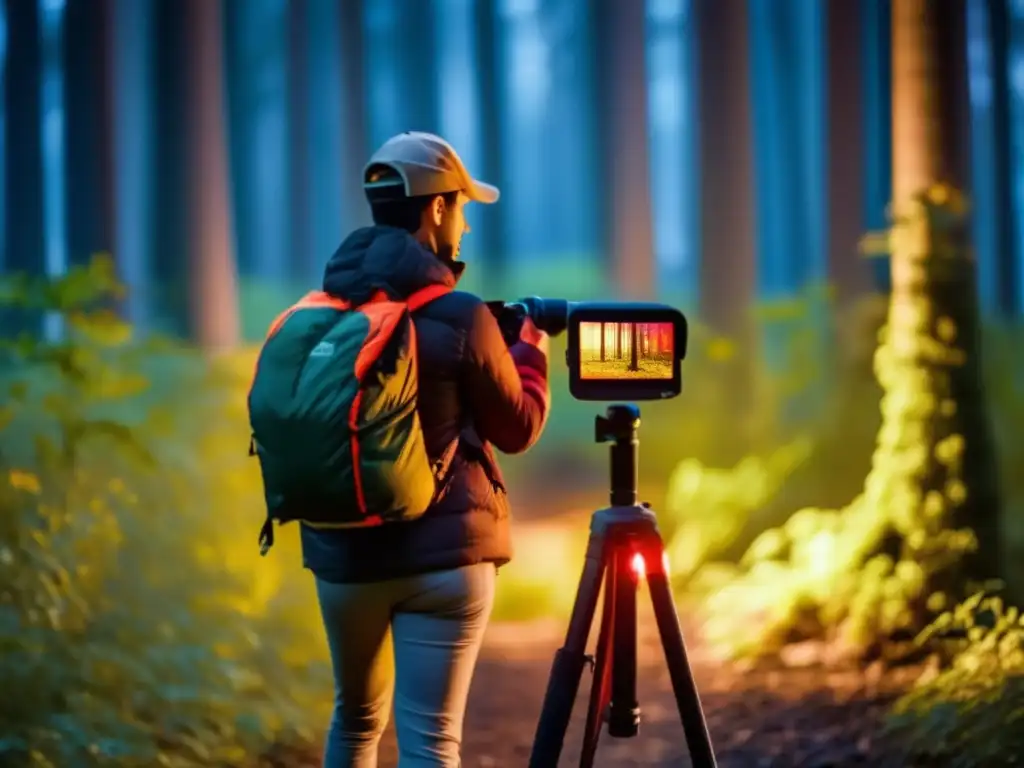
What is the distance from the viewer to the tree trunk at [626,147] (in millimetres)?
7066

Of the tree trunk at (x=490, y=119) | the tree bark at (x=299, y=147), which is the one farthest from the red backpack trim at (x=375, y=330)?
the tree trunk at (x=490, y=119)

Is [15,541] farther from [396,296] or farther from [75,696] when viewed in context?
[396,296]

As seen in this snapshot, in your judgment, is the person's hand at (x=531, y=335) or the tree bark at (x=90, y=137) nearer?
the person's hand at (x=531, y=335)

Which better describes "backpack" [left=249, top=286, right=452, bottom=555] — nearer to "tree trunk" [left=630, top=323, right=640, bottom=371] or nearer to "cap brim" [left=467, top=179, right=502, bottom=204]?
"cap brim" [left=467, top=179, right=502, bottom=204]

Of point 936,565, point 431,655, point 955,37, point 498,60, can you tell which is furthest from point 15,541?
point 498,60

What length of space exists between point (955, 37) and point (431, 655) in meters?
3.30

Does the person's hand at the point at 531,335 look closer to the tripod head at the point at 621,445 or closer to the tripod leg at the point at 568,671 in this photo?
the tripod head at the point at 621,445

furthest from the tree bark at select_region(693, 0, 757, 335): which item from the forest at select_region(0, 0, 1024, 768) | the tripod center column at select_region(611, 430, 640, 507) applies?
the tripod center column at select_region(611, 430, 640, 507)

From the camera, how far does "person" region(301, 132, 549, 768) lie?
6.49ft

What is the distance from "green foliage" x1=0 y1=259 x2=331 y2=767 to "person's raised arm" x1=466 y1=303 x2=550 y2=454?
1.90 metres

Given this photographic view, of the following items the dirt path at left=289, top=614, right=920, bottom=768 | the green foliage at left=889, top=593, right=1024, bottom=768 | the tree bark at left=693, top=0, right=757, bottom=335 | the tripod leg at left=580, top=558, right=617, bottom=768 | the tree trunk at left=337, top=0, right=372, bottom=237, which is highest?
the tree trunk at left=337, top=0, right=372, bottom=237

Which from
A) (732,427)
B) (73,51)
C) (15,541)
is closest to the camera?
(15,541)

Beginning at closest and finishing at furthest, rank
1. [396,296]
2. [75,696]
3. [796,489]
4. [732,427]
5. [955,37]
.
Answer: [396,296], [75,696], [955,37], [796,489], [732,427]

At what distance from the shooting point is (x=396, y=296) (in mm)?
1984
